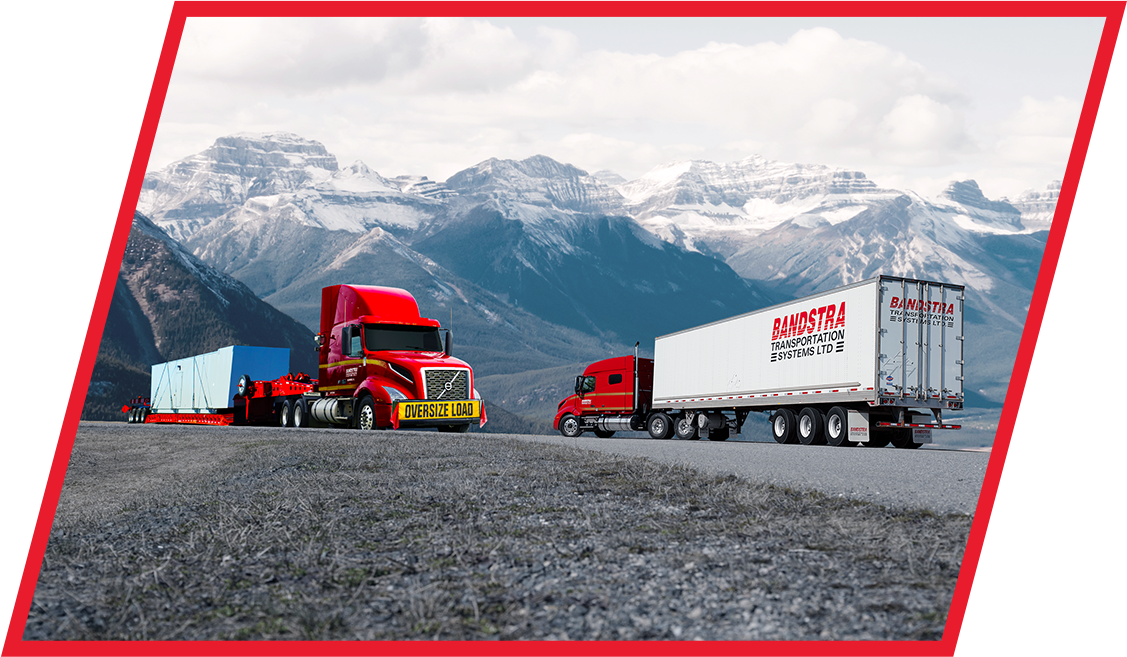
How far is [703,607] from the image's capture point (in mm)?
6520

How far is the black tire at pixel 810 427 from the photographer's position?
93.0ft

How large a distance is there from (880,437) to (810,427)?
2.19 meters

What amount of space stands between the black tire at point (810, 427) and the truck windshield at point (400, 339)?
479 inches

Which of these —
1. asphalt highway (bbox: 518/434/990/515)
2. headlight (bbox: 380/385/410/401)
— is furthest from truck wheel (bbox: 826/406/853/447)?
headlight (bbox: 380/385/410/401)

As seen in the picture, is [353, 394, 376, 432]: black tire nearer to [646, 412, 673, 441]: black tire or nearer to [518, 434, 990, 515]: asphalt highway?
[518, 434, 990, 515]: asphalt highway

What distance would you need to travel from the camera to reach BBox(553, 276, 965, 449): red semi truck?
26.3 meters

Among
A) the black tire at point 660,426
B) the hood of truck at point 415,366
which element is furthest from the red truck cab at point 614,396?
the hood of truck at point 415,366

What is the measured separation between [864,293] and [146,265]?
6454 inches

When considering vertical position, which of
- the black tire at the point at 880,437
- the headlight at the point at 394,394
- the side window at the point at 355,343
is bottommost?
the black tire at the point at 880,437

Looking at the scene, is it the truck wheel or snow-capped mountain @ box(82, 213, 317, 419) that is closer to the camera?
the truck wheel

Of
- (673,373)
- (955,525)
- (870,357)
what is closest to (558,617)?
(955,525)

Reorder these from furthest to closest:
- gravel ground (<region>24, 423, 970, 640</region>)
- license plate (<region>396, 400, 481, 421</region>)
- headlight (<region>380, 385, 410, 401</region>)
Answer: headlight (<region>380, 385, 410, 401</region>) → license plate (<region>396, 400, 481, 421</region>) → gravel ground (<region>24, 423, 970, 640</region>)

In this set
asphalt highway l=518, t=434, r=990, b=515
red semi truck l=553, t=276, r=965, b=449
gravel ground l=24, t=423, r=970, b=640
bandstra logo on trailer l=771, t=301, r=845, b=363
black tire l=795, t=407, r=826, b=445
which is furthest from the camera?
black tire l=795, t=407, r=826, b=445

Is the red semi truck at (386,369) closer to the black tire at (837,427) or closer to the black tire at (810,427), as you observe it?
the black tire at (810,427)
